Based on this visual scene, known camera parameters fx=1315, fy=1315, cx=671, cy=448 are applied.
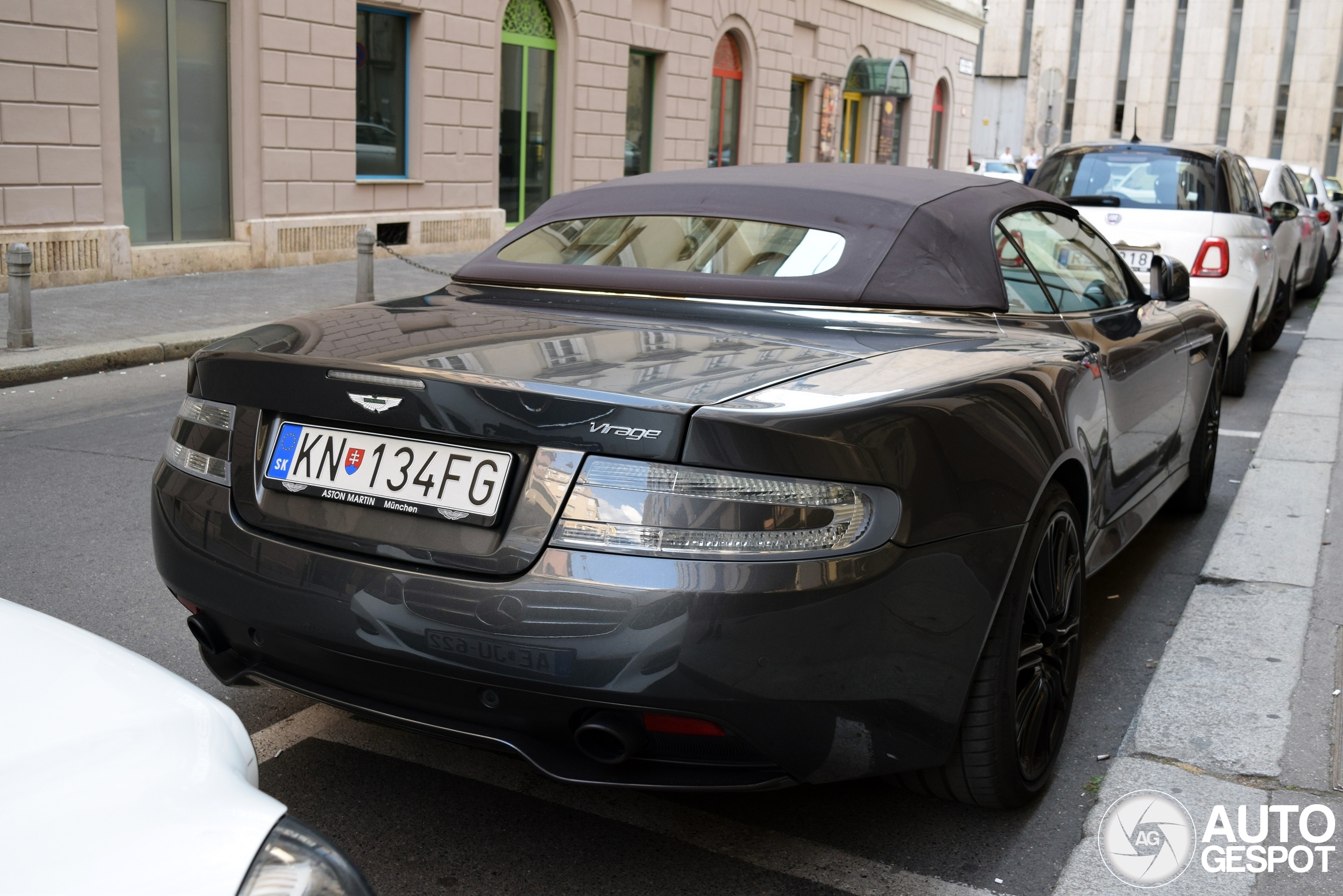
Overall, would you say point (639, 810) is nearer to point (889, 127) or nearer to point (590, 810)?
point (590, 810)

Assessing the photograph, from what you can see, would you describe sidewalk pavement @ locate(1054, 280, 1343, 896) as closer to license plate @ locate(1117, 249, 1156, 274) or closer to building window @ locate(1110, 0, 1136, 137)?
license plate @ locate(1117, 249, 1156, 274)

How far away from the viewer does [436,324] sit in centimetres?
304

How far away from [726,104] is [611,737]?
23.1 m

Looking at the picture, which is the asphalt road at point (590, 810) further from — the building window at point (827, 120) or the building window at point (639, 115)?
the building window at point (827, 120)

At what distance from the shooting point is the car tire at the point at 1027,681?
2746mm

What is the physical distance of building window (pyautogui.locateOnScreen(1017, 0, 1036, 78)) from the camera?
73.1 m

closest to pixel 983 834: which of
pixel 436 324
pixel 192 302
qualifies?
pixel 436 324

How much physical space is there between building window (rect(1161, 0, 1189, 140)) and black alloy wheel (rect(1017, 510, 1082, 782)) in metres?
72.4

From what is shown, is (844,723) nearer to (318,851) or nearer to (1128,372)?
(318,851)

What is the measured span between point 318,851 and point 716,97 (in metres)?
23.5

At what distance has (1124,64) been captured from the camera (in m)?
71.1

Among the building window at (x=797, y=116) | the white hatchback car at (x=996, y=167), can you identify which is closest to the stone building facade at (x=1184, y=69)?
the white hatchback car at (x=996, y=167)
